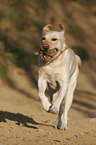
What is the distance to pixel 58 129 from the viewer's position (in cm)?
598

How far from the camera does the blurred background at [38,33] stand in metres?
15.4

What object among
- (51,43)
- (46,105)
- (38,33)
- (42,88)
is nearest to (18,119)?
(42,88)

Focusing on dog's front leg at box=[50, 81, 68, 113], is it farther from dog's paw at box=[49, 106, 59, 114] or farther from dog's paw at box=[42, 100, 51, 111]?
dog's paw at box=[42, 100, 51, 111]

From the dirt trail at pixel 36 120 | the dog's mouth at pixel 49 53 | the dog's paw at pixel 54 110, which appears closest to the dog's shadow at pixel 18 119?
the dirt trail at pixel 36 120

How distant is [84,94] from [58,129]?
7.74m

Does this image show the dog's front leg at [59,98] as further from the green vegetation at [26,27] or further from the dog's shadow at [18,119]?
the green vegetation at [26,27]

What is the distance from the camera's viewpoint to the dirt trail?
16.0 ft

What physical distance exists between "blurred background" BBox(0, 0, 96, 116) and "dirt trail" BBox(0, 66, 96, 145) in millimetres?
161

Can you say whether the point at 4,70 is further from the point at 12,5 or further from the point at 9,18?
the point at 12,5

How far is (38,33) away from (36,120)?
44.2ft

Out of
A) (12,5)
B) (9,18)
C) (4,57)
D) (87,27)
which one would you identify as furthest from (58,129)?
(87,27)

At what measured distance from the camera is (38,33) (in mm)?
20203

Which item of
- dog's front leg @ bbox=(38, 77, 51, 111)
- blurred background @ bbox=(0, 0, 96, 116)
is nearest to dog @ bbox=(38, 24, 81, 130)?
dog's front leg @ bbox=(38, 77, 51, 111)

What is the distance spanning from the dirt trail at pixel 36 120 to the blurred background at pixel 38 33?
0.53 ft
